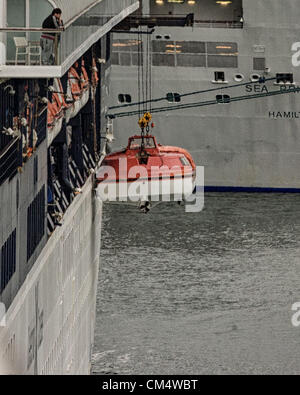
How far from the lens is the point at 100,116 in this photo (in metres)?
41.8

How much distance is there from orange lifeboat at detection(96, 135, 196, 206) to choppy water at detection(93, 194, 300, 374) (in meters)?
3.69

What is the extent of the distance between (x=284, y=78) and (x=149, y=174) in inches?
947

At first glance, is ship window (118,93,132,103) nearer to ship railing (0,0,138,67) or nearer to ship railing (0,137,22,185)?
ship railing (0,0,138,67)

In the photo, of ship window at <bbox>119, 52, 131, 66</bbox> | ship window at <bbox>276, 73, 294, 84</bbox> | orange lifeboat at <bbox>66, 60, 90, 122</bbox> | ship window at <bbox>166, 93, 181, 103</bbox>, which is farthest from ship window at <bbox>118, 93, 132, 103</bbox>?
orange lifeboat at <bbox>66, 60, 90, 122</bbox>

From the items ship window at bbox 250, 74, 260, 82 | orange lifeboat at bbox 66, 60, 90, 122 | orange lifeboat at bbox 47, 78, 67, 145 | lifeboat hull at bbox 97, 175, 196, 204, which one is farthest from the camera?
ship window at bbox 250, 74, 260, 82

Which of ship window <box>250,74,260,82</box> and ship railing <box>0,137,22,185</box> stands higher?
ship railing <box>0,137,22,185</box>

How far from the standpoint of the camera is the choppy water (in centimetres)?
3909

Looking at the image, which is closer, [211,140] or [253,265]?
[253,265]

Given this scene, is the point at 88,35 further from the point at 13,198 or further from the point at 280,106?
the point at 280,106

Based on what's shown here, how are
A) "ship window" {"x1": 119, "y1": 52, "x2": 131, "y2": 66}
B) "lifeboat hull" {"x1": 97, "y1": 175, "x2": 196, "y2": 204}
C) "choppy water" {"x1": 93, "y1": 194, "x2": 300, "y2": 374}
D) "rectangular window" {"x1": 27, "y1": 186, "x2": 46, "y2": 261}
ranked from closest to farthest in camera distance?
"rectangular window" {"x1": 27, "y1": 186, "x2": 46, "y2": 261}
"choppy water" {"x1": 93, "y1": 194, "x2": 300, "y2": 374}
"lifeboat hull" {"x1": 97, "y1": 175, "x2": 196, "y2": 204}
"ship window" {"x1": 119, "y1": 52, "x2": 131, "y2": 66}

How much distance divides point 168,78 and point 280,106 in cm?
518

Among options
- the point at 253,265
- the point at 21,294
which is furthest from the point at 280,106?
the point at 21,294

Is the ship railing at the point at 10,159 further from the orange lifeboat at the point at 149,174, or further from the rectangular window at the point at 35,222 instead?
the orange lifeboat at the point at 149,174
